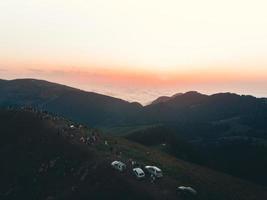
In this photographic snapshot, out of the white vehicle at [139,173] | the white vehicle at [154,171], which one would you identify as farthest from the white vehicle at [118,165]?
the white vehicle at [154,171]

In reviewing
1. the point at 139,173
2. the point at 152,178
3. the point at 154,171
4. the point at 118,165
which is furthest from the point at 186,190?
the point at 118,165

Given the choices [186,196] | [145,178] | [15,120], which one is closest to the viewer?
[186,196]

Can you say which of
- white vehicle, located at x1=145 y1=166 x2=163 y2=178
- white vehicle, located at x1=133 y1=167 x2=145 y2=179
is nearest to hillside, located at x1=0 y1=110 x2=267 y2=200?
white vehicle, located at x1=133 y1=167 x2=145 y2=179

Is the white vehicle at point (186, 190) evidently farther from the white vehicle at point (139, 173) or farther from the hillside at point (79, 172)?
the white vehicle at point (139, 173)

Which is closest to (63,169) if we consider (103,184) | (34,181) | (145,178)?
(34,181)

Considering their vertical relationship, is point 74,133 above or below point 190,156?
above

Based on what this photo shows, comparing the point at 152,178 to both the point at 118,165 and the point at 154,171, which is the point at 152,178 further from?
the point at 118,165

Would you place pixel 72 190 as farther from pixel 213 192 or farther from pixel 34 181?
pixel 213 192

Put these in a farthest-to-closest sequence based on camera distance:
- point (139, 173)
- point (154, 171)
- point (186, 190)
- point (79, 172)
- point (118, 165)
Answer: point (79, 172)
point (118, 165)
point (154, 171)
point (139, 173)
point (186, 190)
